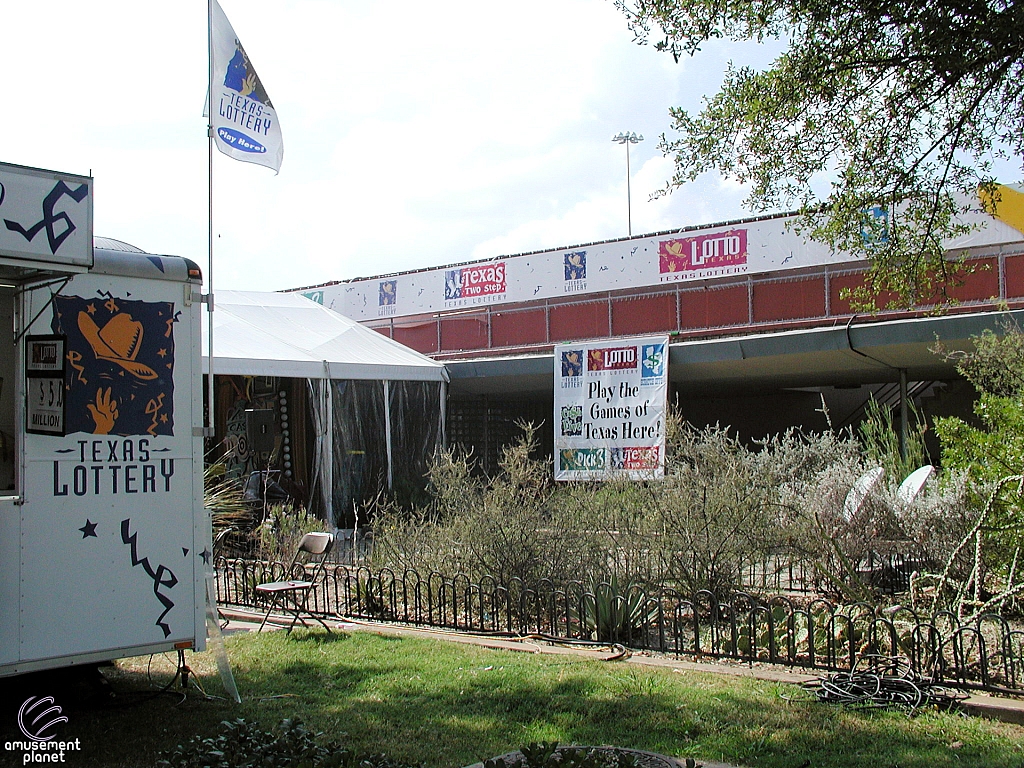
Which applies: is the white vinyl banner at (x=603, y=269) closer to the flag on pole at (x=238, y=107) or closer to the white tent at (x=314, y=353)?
the white tent at (x=314, y=353)

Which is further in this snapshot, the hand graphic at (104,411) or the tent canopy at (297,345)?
the tent canopy at (297,345)

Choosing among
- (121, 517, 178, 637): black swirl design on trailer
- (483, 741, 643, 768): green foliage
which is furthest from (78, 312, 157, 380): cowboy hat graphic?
(483, 741, 643, 768): green foliage

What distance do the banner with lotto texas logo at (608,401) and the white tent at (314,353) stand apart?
2.54m

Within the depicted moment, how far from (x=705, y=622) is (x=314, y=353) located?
9.93 m

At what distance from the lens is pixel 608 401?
16.8m

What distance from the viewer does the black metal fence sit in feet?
20.5

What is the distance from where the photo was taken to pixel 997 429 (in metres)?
8.02

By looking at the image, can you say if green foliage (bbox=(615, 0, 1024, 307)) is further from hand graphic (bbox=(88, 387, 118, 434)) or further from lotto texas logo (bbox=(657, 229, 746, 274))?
lotto texas logo (bbox=(657, 229, 746, 274))

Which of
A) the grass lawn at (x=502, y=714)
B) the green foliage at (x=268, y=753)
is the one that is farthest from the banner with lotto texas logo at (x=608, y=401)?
the green foliage at (x=268, y=753)

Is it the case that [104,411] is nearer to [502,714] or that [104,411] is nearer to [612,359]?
[502,714]

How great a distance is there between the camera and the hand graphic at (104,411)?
18.5 feet

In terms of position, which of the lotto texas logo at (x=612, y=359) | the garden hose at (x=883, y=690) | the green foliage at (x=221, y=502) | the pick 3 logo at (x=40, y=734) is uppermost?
the lotto texas logo at (x=612, y=359)

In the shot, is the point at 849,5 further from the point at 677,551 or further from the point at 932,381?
the point at 932,381

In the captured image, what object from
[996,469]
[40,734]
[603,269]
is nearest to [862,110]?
[996,469]
